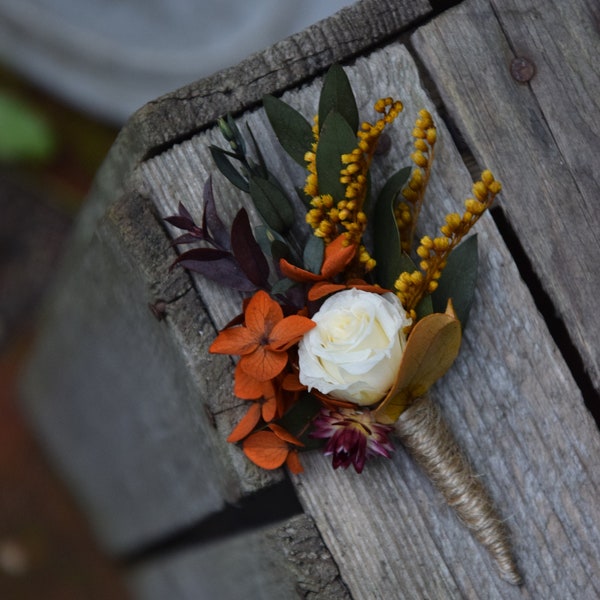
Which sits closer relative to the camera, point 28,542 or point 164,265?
point 164,265

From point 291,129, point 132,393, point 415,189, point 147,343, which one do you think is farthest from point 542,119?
point 132,393

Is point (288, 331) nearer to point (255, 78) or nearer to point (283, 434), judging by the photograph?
point (283, 434)

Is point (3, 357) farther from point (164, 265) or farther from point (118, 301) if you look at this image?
point (164, 265)

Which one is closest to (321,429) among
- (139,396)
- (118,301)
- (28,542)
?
(118,301)

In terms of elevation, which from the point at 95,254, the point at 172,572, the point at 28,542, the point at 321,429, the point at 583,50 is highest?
the point at 95,254

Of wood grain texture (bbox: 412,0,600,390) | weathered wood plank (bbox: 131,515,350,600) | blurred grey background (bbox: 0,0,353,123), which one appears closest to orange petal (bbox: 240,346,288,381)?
weathered wood plank (bbox: 131,515,350,600)
